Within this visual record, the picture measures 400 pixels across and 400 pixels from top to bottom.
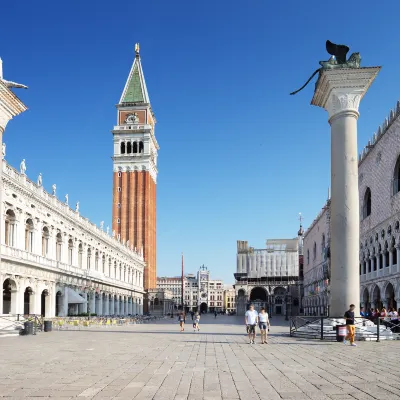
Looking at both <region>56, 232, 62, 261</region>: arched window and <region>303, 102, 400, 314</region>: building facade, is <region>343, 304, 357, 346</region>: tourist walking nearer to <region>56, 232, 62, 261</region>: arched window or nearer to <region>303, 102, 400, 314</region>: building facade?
<region>303, 102, 400, 314</region>: building facade

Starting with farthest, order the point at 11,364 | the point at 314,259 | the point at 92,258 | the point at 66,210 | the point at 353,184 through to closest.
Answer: the point at 314,259 < the point at 92,258 < the point at 66,210 < the point at 353,184 < the point at 11,364

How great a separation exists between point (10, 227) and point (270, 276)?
96755 mm

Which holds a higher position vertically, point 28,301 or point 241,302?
point 28,301

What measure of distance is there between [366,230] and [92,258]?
30.2 m

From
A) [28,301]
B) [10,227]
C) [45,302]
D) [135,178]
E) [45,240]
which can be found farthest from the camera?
[135,178]

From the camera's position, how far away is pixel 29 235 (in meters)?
43.8

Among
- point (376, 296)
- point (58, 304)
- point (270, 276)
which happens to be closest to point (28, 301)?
point (58, 304)

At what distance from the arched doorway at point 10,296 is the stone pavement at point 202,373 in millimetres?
22333

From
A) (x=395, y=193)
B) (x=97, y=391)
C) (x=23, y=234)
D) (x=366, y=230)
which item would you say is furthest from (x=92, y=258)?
(x=97, y=391)

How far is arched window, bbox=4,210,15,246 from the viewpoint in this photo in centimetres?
3978

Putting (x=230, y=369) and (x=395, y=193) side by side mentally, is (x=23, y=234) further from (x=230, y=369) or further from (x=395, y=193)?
(x=230, y=369)

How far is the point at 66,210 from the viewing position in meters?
52.2

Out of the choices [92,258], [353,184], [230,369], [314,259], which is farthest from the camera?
[314,259]

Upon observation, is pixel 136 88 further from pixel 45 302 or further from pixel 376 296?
pixel 376 296
